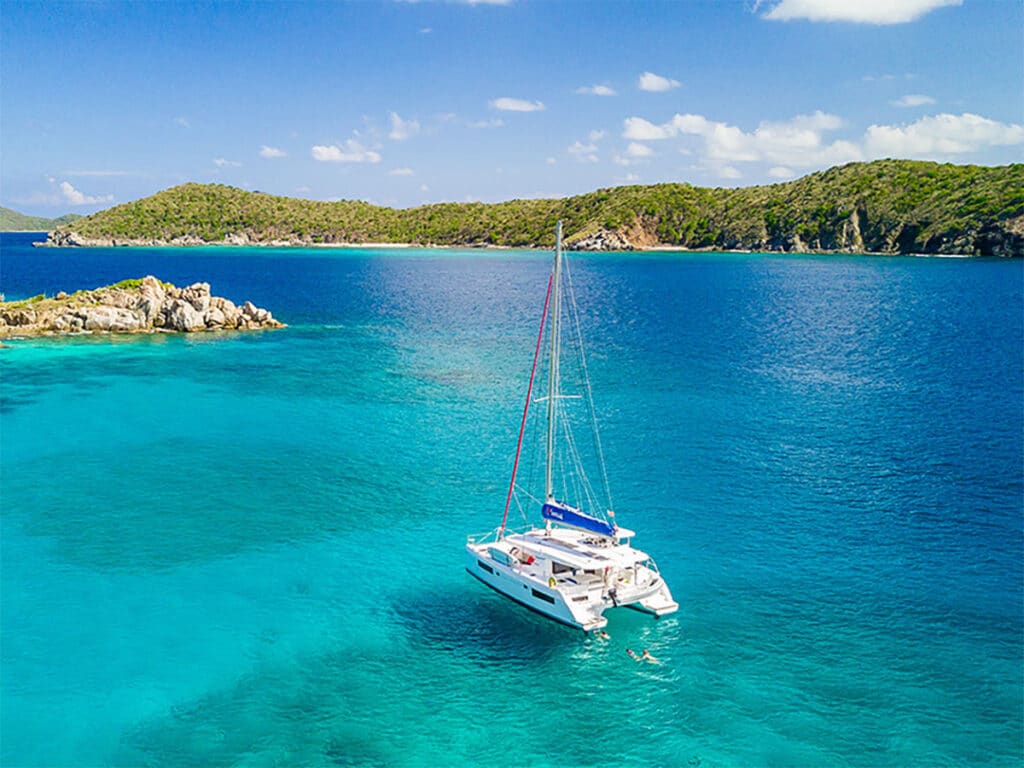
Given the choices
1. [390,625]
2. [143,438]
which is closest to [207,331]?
[143,438]

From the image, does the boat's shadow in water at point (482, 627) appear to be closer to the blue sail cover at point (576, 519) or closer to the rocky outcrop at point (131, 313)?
the blue sail cover at point (576, 519)

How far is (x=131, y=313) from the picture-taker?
107 metres

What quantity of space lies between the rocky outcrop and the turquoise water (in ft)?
74.3

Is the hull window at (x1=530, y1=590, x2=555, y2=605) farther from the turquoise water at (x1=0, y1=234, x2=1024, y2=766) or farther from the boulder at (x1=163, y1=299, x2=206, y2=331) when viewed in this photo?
the boulder at (x1=163, y1=299, x2=206, y2=331)

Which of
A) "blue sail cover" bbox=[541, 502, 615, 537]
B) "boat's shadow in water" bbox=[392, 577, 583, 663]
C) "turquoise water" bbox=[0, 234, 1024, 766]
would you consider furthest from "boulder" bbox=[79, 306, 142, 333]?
"blue sail cover" bbox=[541, 502, 615, 537]

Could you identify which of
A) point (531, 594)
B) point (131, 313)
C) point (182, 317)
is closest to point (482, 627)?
point (531, 594)

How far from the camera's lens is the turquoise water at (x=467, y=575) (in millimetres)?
26656

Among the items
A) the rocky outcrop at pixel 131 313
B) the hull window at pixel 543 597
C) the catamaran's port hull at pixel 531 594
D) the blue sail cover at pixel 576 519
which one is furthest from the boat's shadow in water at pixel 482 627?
the rocky outcrop at pixel 131 313

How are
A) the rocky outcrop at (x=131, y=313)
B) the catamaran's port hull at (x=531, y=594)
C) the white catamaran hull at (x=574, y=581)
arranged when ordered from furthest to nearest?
the rocky outcrop at (x=131, y=313), the white catamaran hull at (x=574, y=581), the catamaran's port hull at (x=531, y=594)

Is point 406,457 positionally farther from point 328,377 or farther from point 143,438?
point 328,377

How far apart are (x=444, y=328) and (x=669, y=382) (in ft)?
162

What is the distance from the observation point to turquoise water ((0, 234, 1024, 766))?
26.7 meters

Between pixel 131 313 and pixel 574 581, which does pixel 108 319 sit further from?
pixel 574 581

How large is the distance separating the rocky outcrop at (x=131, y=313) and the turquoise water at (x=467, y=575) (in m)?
22.6
